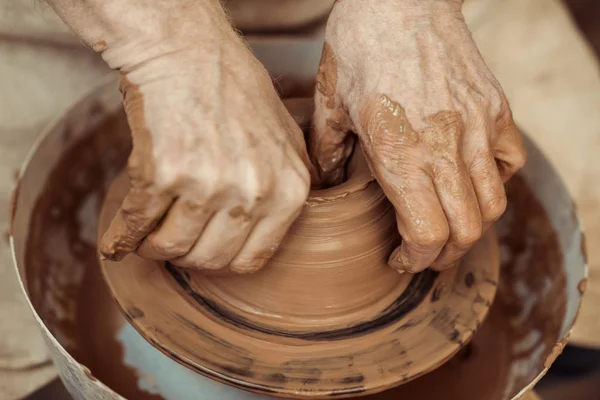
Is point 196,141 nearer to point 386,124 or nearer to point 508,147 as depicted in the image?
point 386,124

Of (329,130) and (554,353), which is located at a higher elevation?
(329,130)

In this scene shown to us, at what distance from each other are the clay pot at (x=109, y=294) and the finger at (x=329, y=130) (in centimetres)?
39

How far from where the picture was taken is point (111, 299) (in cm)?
136

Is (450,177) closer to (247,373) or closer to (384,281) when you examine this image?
(384,281)

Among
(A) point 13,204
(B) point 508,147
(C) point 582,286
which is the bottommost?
(C) point 582,286

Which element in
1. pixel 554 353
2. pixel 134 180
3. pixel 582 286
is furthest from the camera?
pixel 582 286

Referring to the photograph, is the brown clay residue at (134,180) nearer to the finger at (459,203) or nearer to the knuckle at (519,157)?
the finger at (459,203)

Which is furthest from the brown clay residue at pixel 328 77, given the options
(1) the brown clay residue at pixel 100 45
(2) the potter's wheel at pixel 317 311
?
(1) the brown clay residue at pixel 100 45

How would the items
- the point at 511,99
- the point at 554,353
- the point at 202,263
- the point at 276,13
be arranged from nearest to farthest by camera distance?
the point at 202,263, the point at 554,353, the point at 276,13, the point at 511,99

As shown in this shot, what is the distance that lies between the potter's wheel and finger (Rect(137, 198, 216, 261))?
0.16m

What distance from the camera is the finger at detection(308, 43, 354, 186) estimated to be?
1101mm

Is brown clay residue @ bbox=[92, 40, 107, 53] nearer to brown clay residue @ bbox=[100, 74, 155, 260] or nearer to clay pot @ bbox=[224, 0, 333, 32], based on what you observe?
brown clay residue @ bbox=[100, 74, 155, 260]

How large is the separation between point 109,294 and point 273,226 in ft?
2.07

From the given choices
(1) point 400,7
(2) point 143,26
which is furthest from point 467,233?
(2) point 143,26
